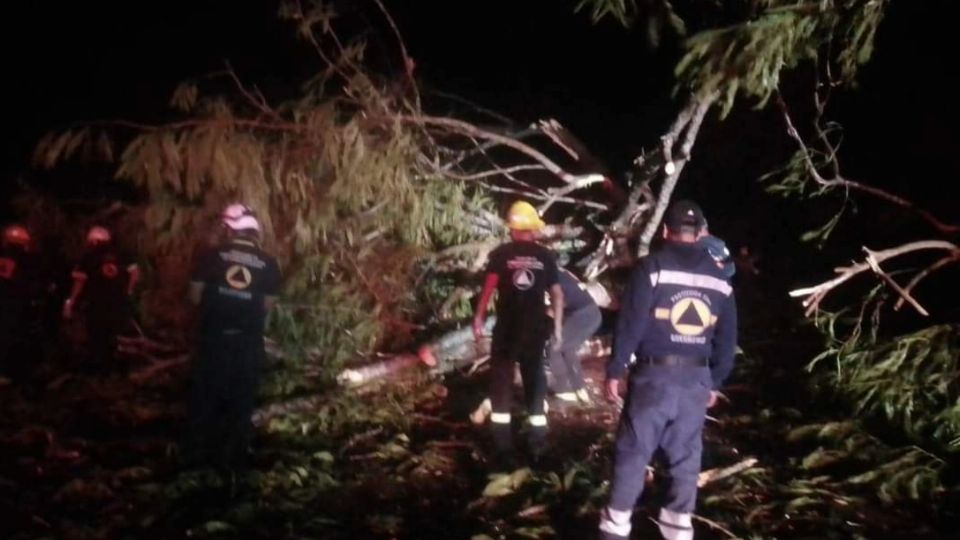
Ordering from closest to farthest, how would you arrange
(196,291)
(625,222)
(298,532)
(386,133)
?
1. (298,532)
2. (196,291)
3. (386,133)
4. (625,222)

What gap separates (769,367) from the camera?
8.04 meters

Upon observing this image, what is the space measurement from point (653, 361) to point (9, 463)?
4219mm

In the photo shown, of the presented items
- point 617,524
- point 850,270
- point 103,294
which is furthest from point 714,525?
point 103,294

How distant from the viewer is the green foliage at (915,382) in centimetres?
602

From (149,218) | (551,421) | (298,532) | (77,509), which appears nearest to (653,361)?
(298,532)

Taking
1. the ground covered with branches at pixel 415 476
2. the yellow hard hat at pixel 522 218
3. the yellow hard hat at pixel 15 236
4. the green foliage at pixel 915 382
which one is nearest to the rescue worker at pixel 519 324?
the yellow hard hat at pixel 522 218

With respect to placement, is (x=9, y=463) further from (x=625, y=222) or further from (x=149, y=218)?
(x=625, y=222)

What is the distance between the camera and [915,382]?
244 inches

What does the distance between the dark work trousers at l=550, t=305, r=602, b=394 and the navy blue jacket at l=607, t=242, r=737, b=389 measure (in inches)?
95.7

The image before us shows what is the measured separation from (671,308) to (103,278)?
5665mm

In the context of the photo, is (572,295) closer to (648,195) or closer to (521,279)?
(521,279)

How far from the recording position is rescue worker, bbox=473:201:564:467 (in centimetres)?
612

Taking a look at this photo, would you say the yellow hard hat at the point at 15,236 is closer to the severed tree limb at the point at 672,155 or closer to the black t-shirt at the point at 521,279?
the black t-shirt at the point at 521,279

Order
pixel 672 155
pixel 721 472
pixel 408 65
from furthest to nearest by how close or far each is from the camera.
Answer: pixel 672 155
pixel 408 65
pixel 721 472
